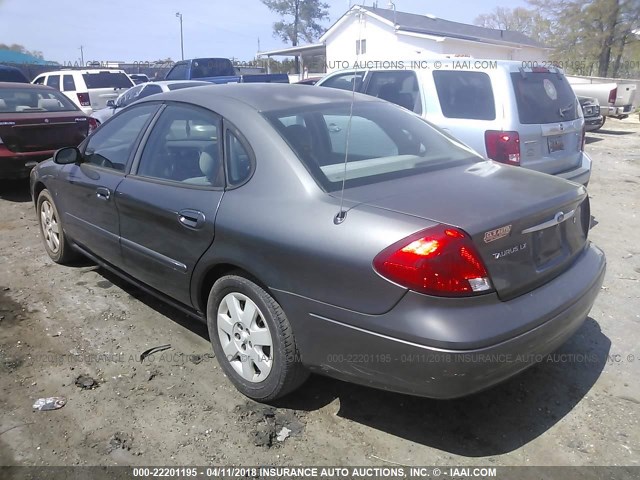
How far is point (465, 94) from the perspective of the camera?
5.54 m

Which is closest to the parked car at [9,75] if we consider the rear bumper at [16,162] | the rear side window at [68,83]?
the rear side window at [68,83]

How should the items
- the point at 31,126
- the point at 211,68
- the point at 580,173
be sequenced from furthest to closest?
1. the point at 211,68
2. the point at 31,126
3. the point at 580,173

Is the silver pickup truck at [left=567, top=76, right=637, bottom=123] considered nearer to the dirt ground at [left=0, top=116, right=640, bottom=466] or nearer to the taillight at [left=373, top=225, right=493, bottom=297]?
the dirt ground at [left=0, top=116, right=640, bottom=466]

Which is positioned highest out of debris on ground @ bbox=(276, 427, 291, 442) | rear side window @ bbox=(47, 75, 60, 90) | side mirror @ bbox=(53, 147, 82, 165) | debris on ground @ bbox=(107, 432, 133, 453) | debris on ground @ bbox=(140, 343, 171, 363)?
rear side window @ bbox=(47, 75, 60, 90)

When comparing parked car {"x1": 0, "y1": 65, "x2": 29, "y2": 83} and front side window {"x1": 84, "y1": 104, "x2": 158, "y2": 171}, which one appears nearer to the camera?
front side window {"x1": 84, "y1": 104, "x2": 158, "y2": 171}

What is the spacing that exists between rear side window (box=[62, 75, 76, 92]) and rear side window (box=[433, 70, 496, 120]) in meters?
12.6

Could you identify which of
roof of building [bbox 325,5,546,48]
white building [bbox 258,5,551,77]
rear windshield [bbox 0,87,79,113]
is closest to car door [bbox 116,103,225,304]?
rear windshield [bbox 0,87,79,113]

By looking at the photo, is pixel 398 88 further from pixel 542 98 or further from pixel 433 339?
pixel 433 339

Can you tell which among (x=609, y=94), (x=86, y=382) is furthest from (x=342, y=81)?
(x=609, y=94)

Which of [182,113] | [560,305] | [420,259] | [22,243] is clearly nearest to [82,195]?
[182,113]

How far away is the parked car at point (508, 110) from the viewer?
5.10 metres

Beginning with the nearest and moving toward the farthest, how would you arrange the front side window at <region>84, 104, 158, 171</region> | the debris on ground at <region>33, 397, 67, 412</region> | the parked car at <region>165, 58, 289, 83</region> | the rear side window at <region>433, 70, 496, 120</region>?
the debris on ground at <region>33, 397, 67, 412</region>, the front side window at <region>84, 104, 158, 171</region>, the rear side window at <region>433, 70, 496, 120</region>, the parked car at <region>165, 58, 289, 83</region>

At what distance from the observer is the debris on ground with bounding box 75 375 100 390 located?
3191 millimetres

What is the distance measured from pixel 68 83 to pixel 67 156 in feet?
41.5
